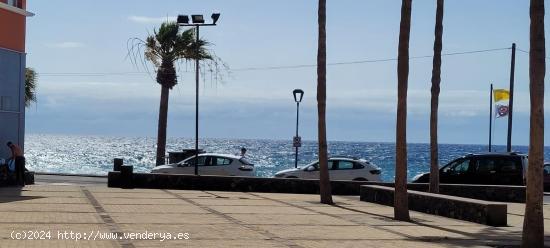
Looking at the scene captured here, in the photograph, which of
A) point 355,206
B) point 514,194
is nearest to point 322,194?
point 355,206

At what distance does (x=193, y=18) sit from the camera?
31.5 m

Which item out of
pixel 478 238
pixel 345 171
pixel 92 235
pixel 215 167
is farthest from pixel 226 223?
pixel 215 167

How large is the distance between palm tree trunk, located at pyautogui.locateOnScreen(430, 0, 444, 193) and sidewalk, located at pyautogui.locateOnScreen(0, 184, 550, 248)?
6.40ft

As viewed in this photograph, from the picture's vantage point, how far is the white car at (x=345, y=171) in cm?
3234

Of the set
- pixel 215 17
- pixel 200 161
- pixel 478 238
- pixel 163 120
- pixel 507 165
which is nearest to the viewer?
pixel 478 238

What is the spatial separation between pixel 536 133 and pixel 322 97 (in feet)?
33.0

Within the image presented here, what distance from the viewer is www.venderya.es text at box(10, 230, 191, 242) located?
13516 millimetres

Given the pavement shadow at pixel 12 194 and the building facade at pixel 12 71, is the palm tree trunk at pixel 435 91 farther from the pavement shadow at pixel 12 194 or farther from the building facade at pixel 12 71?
the building facade at pixel 12 71

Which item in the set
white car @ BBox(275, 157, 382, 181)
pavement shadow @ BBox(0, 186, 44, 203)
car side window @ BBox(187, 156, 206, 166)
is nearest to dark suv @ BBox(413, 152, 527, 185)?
white car @ BBox(275, 157, 382, 181)

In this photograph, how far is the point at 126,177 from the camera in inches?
1124

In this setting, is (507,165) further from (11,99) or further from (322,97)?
(11,99)

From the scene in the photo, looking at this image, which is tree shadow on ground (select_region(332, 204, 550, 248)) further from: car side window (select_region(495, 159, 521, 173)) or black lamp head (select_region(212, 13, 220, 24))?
black lamp head (select_region(212, 13, 220, 24))

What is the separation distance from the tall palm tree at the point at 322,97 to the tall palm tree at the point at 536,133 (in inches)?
380

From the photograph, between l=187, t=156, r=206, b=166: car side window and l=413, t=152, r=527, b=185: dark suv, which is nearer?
l=413, t=152, r=527, b=185: dark suv
